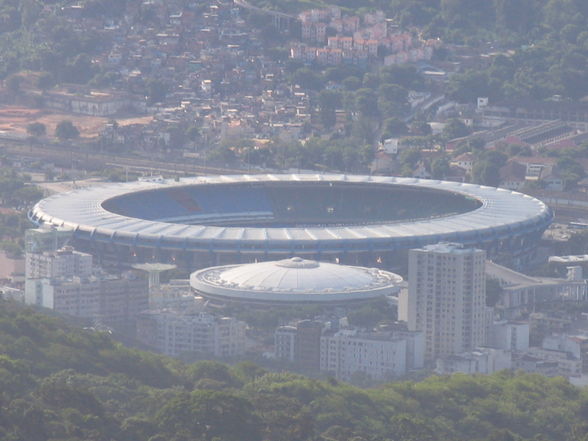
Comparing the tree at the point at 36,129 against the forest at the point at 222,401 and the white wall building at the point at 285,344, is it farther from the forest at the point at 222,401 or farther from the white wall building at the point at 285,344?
the forest at the point at 222,401

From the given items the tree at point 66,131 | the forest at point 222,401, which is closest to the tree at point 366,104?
the tree at point 66,131

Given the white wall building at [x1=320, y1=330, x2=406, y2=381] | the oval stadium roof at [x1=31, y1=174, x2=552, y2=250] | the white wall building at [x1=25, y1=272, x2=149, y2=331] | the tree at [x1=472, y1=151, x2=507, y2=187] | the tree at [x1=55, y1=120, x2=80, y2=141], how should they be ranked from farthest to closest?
the tree at [x1=55, y1=120, x2=80, y2=141] < the tree at [x1=472, y1=151, x2=507, y2=187] < the oval stadium roof at [x1=31, y1=174, x2=552, y2=250] < the white wall building at [x1=25, y1=272, x2=149, y2=331] < the white wall building at [x1=320, y1=330, x2=406, y2=381]

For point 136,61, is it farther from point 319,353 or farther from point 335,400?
point 335,400

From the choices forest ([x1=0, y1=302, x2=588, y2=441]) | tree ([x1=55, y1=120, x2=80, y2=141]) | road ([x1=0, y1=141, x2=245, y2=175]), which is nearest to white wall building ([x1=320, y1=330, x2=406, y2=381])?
forest ([x1=0, y1=302, x2=588, y2=441])

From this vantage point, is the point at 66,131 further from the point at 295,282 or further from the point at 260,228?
the point at 295,282

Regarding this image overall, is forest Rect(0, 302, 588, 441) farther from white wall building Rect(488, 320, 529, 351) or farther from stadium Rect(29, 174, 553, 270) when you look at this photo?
stadium Rect(29, 174, 553, 270)

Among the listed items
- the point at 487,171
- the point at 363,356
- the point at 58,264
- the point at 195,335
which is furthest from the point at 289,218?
the point at 363,356
